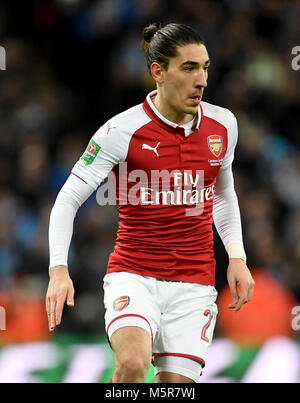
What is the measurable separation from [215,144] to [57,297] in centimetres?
105

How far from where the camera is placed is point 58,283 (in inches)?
133

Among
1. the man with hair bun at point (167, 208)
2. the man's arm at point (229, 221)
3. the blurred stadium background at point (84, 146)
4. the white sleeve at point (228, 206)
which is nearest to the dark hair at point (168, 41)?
the man with hair bun at point (167, 208)

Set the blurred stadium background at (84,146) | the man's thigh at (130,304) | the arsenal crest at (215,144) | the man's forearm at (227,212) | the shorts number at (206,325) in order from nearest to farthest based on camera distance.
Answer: the man's thigh at (130,304) → the shorts number at (206,325) → the arsenal crest at (215,144) → the man's forearm at (227,212) → the blurred stadium background at (84,146)

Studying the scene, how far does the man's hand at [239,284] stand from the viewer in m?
3.60

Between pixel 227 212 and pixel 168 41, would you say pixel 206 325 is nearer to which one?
pixel 227 212

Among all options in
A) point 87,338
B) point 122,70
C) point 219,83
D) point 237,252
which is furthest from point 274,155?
point 237,252

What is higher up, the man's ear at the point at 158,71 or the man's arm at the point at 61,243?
the man's ear at the point at 158,71

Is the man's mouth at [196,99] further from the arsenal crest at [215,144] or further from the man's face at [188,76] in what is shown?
the arsenal crest at [215,144]

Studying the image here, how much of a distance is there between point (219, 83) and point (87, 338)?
3130 millimetres

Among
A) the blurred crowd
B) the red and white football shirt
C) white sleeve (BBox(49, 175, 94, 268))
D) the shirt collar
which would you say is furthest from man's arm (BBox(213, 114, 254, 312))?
the blurred crowd

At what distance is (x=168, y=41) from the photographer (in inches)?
143

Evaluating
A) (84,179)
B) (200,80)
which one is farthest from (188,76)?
(84,179)

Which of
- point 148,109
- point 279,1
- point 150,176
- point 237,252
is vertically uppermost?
point 279,1
